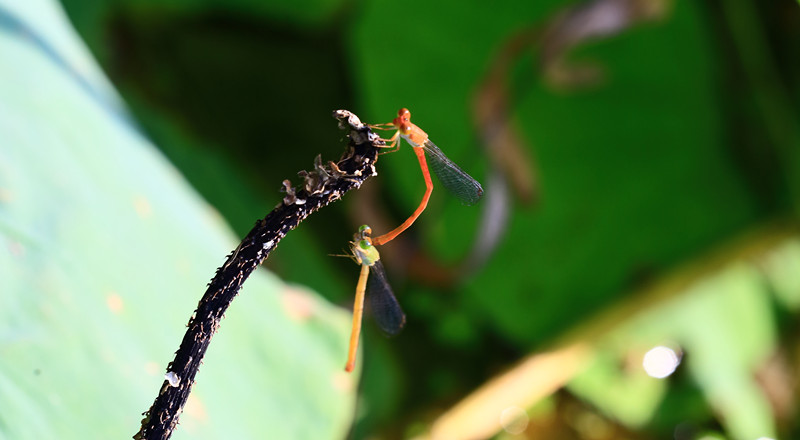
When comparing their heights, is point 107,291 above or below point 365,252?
above

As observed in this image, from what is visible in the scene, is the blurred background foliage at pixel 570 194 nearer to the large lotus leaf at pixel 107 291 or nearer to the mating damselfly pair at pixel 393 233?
the large lotus leaf at pixel 107 291

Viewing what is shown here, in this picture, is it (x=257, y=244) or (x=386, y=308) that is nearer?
(x=257, y=244)

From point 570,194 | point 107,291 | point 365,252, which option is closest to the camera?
point 365,252

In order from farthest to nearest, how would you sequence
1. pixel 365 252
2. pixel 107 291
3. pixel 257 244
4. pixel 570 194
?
pixel 570 194 → pixel 107 291 → pixel 365 252 → pixel 257 244

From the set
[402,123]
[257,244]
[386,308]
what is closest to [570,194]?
[386,308]

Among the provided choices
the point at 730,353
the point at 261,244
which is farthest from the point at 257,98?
the point at 261,244

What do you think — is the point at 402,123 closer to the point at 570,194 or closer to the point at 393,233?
the point at 393,233
